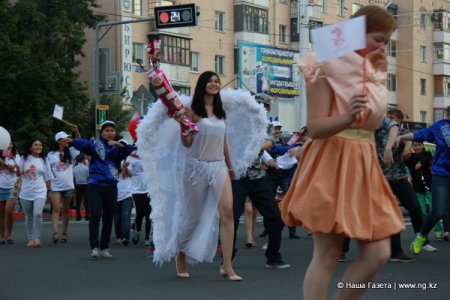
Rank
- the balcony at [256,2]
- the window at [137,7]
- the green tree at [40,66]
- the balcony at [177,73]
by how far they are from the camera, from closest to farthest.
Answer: the green tree at [40,66] → the window at [137,7] → the balcony at [177,73] → the balcony at [256,2]

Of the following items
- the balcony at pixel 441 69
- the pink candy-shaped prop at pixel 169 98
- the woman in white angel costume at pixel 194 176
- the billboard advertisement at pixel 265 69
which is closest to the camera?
the pink candy-shaped prop at pixel 169 98

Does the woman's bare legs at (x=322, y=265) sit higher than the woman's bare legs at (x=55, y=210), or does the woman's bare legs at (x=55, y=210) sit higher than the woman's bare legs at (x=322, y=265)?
the woman's bare legs at (x=322, y=265)

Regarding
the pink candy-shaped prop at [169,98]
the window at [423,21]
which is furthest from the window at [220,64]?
the pink candy-shaped prop at [169,98]

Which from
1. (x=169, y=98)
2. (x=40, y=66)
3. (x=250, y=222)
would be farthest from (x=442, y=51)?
(x=169, y=98)

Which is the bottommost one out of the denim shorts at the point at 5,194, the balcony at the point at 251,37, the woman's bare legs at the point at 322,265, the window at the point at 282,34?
the denim shorts at the point at 5,194

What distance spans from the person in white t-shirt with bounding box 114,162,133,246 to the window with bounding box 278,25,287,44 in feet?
154

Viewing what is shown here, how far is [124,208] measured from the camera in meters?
14.3

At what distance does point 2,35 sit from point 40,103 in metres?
3.50

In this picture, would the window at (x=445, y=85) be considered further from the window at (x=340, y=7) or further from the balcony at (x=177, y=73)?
the balcony at (x=177, y=73)

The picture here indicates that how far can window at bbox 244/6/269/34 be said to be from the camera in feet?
186

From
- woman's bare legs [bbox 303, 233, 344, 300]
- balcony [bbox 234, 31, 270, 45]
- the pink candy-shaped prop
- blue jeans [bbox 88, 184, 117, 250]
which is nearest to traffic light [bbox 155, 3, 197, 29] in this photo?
blue jeans [bbox 88, 184, 117, 250]

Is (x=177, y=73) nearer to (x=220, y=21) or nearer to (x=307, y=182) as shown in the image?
(x=220, y=21)

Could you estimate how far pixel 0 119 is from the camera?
39188 millimetres

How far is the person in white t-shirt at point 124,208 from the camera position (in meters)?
14.1
